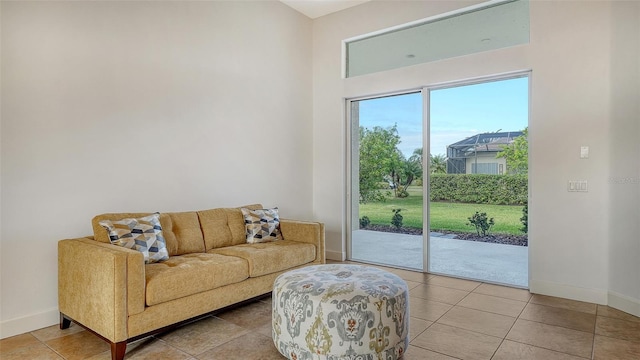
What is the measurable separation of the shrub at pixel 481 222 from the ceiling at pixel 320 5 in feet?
9.92

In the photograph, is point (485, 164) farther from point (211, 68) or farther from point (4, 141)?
point (4, 141)

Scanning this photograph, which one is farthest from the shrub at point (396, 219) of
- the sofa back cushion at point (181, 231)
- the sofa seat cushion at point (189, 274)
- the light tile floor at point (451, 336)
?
the sofa back cushion at point (181, 231)

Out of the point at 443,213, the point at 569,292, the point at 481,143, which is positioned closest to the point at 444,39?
the point at 481,143

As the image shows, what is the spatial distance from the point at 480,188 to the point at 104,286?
12.0 feet

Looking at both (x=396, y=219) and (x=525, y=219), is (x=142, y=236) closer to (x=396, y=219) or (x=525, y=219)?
(x=396, y=219)

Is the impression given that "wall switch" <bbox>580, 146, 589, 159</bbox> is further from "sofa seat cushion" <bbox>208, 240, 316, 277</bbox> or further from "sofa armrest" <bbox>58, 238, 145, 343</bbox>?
"sofa armrest" <bbox>58, 238, 145, 343</bbox>

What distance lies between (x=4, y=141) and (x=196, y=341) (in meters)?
1.97

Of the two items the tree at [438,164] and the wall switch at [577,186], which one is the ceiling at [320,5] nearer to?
the tree at [438,164]

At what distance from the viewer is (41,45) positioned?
9.30 feet

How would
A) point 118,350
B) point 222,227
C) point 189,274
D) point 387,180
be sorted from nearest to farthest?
point 118,350
point 189,274
point 222,227
point 387,180

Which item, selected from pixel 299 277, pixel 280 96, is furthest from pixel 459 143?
pixel 299 277

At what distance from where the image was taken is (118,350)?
7.57 ft

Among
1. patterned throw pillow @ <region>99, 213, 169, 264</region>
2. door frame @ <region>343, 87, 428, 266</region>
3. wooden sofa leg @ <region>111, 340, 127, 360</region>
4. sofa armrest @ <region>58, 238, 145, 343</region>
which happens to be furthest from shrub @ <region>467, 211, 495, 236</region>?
wooden sofa leg @ <region>111, 340, 127, 360</region>

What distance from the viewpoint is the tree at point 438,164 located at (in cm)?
438
